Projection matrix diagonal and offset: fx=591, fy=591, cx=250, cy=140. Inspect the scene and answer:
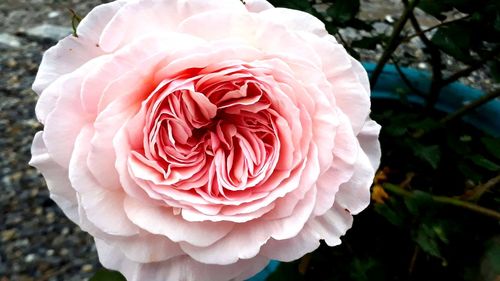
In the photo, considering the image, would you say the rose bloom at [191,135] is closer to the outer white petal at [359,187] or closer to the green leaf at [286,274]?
the outer white petal at [359,187]

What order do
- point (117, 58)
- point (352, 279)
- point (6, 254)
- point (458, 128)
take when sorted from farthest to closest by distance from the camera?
point (6, 254) < point (458, 128) < point (352, 279) < point (117, 58)

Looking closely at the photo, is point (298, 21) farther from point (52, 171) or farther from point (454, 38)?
point (454, 38)

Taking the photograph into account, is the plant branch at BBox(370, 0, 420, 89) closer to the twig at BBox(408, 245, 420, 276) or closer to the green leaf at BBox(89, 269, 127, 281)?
the twig at BBox(408, 245, 420, 276)

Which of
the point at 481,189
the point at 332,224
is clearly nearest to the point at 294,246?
the point at 332,224

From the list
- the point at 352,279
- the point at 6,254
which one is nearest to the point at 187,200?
the point at 352,279

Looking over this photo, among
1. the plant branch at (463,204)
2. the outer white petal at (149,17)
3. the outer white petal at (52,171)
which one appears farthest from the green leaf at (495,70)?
the outer white petal at (52,171)

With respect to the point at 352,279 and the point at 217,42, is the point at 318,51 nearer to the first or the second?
the point at 217,42
